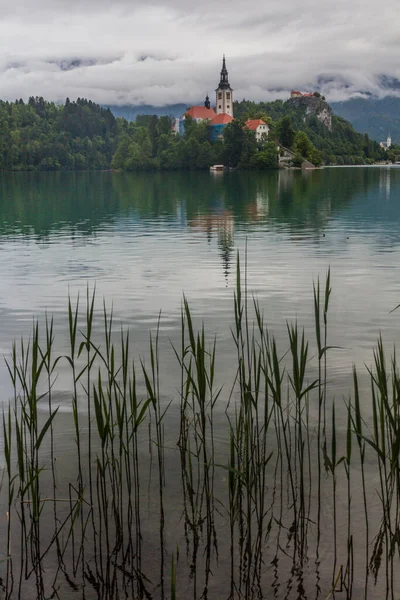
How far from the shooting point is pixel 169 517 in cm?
563

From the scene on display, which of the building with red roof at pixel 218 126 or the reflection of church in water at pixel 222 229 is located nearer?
the reflection of church in water at pixel 222 229

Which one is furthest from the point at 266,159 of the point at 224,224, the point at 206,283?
the point at 206,283

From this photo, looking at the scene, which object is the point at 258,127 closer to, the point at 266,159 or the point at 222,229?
the point at 266,159

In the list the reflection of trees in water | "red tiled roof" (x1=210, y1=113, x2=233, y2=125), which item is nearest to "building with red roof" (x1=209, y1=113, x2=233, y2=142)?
"red tiled roof" (x1=210, y1=113, x2=233, y2=125)

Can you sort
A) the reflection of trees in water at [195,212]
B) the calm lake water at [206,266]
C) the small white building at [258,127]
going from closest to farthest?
the calm lake water at [206,266]
the reflection of trees in water at [195,212]
the small white building at [258,127]

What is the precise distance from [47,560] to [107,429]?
3.51 ft

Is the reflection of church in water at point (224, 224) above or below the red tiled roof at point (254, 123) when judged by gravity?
below

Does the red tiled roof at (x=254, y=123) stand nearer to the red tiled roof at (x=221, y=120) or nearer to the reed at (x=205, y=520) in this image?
the red tiled roof at (x=221, y=120)

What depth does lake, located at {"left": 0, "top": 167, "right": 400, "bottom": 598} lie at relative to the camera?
788 cm

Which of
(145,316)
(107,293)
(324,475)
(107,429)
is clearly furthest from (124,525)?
(107,293)

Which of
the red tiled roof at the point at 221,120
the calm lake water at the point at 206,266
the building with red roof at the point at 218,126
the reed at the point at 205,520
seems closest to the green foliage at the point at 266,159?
the building with red roof at the point at 218,126

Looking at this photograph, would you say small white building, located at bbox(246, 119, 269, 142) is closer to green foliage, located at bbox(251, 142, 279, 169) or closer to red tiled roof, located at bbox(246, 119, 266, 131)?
red tiled roof, located at bbox(246, 119, 266, 131)

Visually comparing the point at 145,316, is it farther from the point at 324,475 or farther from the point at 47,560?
the point at 47,560

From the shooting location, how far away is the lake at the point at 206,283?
25.8ft
